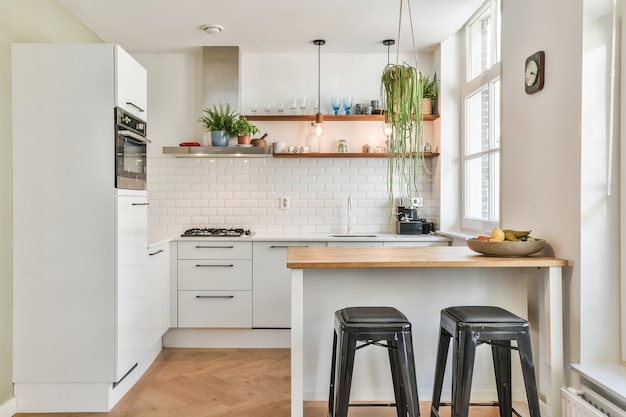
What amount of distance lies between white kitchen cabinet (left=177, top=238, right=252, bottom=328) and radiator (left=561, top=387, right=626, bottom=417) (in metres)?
2.46

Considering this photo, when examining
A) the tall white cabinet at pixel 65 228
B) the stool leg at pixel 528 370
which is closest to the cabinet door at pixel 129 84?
the tall white cabinet at pixel 65 228

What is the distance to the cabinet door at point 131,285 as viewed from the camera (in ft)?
9.08

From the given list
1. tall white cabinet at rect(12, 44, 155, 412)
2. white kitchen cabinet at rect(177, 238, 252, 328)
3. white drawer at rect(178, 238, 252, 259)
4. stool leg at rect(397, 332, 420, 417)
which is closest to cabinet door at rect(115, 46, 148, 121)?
tall white cabinet at rect(12, 44, 155, 412)

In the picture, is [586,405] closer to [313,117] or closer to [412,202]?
[412,202]

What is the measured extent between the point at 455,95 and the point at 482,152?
787 millimetres

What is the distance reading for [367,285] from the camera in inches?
102

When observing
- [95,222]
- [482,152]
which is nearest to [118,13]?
[95,222]

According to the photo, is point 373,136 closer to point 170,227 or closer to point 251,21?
point 251,21

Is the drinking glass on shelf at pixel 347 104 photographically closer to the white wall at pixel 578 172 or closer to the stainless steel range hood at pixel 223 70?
the stainless steel range hood at pixel 223 70

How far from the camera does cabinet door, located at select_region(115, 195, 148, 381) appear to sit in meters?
2.77

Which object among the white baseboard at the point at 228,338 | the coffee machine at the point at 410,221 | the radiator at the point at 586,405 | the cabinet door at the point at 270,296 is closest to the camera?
the radiator at the point at 586,405

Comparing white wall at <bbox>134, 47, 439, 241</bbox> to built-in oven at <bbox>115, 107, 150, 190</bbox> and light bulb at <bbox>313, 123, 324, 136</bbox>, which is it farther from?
built-in oven at <bbox>115, 107, 150, 190</bbox>

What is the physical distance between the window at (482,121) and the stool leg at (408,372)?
1706 mm

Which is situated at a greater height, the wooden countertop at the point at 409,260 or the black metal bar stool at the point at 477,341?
the wooden countertop at the point at 409,260
